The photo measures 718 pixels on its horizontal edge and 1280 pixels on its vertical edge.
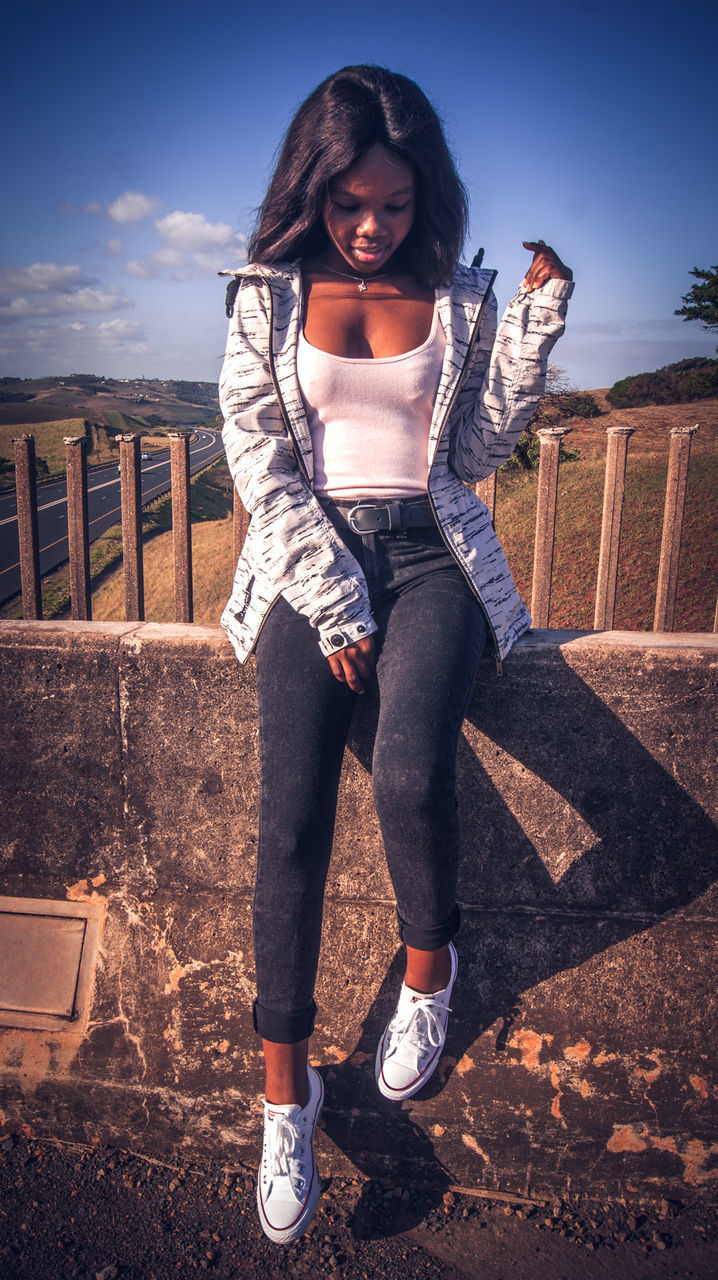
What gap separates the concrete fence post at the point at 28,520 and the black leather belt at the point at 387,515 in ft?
6.88

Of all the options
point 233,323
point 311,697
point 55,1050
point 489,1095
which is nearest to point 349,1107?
point 489,1095

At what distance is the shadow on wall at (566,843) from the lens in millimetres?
1921

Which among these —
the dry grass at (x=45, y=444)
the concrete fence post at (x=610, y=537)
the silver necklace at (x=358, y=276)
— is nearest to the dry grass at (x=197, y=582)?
the dry grass at (x=45, y=444)

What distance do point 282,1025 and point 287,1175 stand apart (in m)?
0.34

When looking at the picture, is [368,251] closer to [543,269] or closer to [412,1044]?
[543,269]

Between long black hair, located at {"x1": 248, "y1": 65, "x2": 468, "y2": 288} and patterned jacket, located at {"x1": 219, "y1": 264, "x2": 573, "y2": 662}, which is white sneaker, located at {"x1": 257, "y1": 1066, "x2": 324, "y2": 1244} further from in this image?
long black hair, located at {"x1": 248, "y1": 65, "x2": 468, "y2": 288}

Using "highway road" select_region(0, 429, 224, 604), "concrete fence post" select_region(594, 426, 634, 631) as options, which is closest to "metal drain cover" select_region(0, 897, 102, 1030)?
"concrete fence post" select_region(594, 426, 634, 631)

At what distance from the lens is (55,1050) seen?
7.23 feet

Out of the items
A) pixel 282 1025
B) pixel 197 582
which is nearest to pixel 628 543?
pixel 282 1025

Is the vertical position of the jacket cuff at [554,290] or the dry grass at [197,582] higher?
the jacket cuff at [554,290]

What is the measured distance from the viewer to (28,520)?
11.7 feet

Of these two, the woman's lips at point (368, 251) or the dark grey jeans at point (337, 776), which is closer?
the dark grey jeans at point (337, 776)

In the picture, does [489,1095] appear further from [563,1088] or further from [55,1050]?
[55,1050]

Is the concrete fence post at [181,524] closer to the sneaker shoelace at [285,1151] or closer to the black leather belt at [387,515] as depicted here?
the black leather belt at [387,515]
